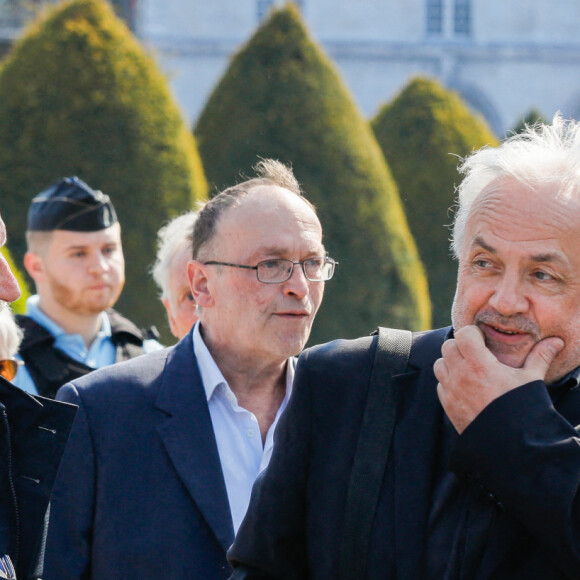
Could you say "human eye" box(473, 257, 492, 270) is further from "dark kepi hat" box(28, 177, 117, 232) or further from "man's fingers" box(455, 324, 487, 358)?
"dark kepi hat" box(28, 177, 117, 232)

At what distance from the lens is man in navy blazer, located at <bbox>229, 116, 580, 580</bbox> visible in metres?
2.08

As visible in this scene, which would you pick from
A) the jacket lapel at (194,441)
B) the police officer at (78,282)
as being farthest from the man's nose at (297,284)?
Answer: the police officer at (78,282)

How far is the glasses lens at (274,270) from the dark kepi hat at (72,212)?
89.6 inches

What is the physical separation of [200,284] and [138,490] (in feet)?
2.79

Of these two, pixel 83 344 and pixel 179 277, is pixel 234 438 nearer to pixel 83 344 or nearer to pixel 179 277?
pixel 179 277

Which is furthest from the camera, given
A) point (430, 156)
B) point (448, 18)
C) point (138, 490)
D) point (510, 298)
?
point (448, 18)

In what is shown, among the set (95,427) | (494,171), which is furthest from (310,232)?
(494,171)

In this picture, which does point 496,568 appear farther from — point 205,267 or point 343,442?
point 205,267

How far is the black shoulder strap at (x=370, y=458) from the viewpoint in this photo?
2.22m

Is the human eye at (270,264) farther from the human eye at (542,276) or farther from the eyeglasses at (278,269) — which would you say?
the human eye at (542,276)

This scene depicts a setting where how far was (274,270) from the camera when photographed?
361 centimetres

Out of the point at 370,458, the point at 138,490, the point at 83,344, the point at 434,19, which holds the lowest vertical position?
the point at 83,344

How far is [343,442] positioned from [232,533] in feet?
2.88

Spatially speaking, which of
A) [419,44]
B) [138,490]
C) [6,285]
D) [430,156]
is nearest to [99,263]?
[138,490]
